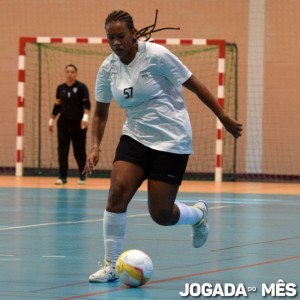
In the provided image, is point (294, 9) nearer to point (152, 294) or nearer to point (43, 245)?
point (43, 245)

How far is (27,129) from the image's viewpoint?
24891mm

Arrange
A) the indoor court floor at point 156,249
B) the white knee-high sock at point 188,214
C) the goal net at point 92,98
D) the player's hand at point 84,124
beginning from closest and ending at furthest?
the indoor court floor at point 156,249 → the white knee-high sock at point 188,214 → the player's hand at point 84,124 → the goal net at point 92,98

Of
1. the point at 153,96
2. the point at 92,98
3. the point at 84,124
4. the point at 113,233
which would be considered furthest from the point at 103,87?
the point at 92,98

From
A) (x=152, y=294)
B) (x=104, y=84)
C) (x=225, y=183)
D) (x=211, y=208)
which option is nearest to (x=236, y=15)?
(x=225, y=183)

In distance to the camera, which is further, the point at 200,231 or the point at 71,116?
the point at 71,116

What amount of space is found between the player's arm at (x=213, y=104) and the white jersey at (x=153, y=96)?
4.1 inches

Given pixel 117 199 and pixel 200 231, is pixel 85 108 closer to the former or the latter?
pixel 200 231

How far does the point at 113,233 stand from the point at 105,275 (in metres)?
0.34

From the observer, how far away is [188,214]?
8.62m

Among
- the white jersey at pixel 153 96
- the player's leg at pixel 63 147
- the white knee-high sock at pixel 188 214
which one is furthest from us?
the player's leg at pixel 63 147

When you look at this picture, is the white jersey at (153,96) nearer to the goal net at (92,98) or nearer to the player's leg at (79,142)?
the player's leg at (79,142)

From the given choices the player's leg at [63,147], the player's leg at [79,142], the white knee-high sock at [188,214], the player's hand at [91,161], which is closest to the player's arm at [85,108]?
the player's leg at [79,142]

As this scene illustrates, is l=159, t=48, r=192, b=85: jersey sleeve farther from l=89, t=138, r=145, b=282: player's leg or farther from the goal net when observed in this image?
the goal net

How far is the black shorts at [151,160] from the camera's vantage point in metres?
7.92
